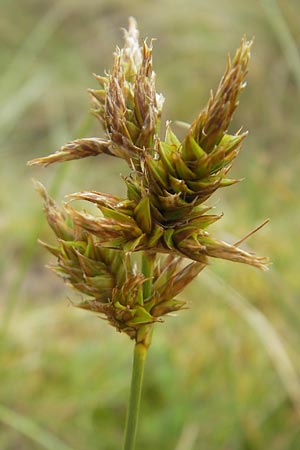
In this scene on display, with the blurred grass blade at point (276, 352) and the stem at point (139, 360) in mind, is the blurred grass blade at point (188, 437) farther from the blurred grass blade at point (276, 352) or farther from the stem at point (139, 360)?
the stem at point (139, 360)

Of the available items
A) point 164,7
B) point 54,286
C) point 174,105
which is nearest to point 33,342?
point 54,286

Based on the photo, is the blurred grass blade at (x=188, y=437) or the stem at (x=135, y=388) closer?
the stem at (x=135, y=388)

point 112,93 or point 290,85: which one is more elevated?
point 290,85

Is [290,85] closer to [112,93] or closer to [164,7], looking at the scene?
[164,7]

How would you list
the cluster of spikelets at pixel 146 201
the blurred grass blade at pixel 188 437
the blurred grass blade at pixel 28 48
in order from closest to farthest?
Answer: the cluster of spikelets at pixel 146 201, the blurred grass blade at pixel 188 437, the blurred grass blade at pixel 28 48

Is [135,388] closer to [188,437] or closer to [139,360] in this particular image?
[139,360]

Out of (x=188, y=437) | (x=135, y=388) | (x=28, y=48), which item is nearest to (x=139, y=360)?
(x=135, y=388)

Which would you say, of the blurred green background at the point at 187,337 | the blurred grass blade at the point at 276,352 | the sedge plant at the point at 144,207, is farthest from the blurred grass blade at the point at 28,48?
the sedge plant at the point at 144,207

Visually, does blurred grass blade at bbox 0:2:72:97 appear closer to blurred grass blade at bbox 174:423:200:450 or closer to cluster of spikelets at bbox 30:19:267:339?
blurred grass blade at bbox 174:423:200:450
